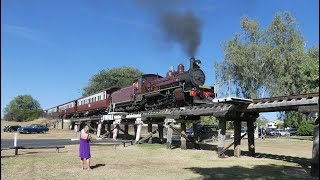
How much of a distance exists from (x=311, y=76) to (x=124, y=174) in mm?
28957

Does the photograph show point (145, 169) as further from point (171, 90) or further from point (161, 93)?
point (161, 93)

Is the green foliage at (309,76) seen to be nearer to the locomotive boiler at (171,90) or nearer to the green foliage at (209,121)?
the locomotive boiler at (171,90)

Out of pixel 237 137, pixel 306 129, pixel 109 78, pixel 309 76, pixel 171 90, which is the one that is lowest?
pixel 306 129

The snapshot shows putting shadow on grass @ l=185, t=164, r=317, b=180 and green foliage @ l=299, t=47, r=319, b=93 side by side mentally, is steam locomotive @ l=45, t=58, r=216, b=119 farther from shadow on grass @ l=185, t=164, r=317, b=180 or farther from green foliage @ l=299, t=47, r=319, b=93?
green foliage @ l=299, t=47, r=319, b=93

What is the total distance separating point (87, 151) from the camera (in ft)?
47.3

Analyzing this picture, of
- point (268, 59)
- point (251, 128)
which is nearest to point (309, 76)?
point (268, 59)

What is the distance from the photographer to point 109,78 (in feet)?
A: 343

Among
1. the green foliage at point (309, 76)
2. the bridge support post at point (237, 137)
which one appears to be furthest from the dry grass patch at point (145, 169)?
the green foliage at point (309, 76)

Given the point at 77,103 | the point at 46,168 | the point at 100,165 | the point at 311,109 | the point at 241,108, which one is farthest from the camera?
the point at 77,103

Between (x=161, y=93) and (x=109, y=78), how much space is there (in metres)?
76.4

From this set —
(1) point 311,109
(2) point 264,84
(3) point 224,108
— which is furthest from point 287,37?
(1) point 311,109

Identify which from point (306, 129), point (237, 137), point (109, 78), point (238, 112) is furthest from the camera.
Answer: point (109, 78)

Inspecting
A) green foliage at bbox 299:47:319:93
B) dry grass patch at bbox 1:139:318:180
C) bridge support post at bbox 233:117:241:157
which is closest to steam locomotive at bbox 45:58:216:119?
bridge support post at bbox 233:117:241:157

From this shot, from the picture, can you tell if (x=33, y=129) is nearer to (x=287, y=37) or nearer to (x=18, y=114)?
(x=287, y=37)
